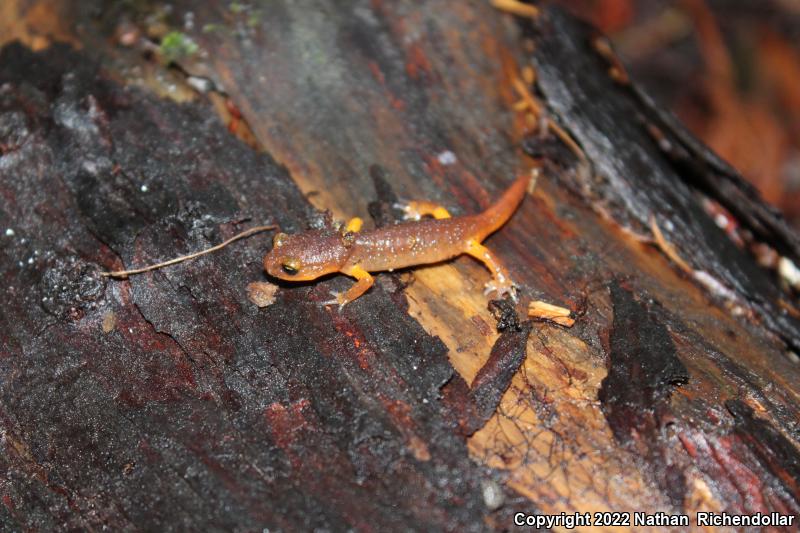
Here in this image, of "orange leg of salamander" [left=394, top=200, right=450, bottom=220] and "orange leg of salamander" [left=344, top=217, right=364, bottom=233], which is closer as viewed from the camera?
"orange leg of salamander" [left=344, top=217, right=364, bottom=233]

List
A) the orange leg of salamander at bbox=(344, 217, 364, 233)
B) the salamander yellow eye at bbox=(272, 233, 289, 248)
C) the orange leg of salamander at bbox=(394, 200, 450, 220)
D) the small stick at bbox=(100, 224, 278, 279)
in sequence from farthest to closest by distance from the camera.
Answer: the orange leg of salamander at bbox=(394, 200, 450, 220) → the orange leg of salamander at bbox=(344, 217, 364, 233) → the salamander yellow eye at bbox=(272, 233, 289, 248) → the small stick at bbox=(100, 224, 278, 279)

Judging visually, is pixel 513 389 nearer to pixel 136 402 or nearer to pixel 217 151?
pixel 136 402

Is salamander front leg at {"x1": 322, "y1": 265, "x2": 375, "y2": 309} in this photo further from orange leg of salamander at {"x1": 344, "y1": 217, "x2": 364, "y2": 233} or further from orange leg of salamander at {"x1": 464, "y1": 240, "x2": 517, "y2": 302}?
orange leg of salamander at {"x1": 464, "y1": 240, "x2": 517, "y2": 302}

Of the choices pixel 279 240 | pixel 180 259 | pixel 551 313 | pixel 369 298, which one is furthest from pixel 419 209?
pixel 180 259

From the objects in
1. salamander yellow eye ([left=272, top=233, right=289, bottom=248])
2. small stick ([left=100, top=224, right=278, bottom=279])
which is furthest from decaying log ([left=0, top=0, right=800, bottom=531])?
salamander yellow eye ([left=272, top=233, right=289, bottom=248])

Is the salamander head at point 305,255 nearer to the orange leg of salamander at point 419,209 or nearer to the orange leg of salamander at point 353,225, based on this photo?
the orange leg of salamander at point 353,225

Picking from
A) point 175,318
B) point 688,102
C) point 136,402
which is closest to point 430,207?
point 175,318

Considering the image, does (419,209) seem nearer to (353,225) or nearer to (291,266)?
(353,225)
